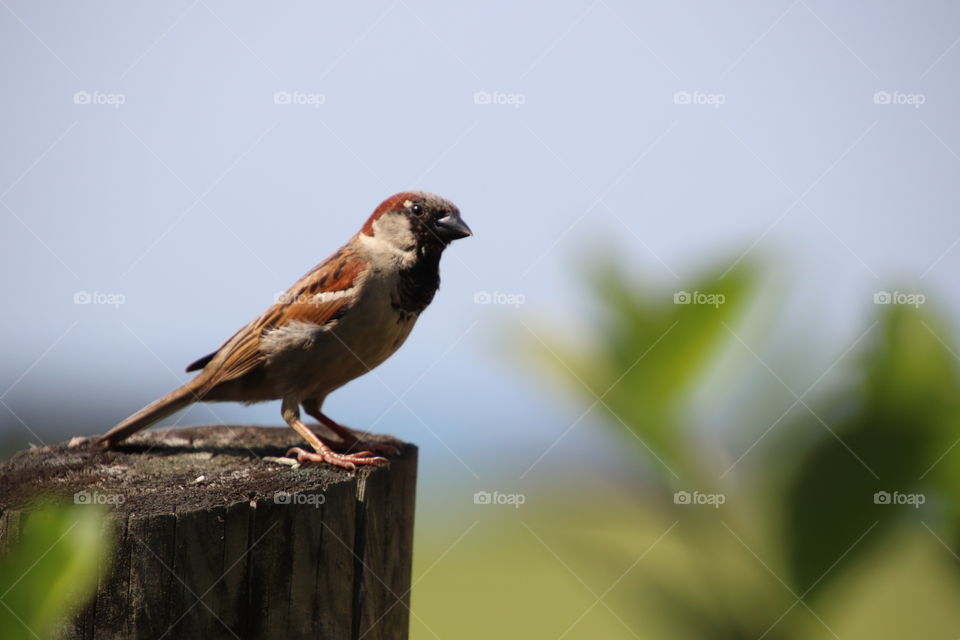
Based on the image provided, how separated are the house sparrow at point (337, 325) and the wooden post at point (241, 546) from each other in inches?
27.9

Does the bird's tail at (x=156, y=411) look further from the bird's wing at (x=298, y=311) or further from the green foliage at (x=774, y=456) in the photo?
the green foliage at (x=774, y=456)

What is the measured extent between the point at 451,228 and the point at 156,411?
152 centimetres

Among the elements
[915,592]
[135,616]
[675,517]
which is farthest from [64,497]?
[915,592]

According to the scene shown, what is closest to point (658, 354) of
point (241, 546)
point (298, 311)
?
point (298, 311)

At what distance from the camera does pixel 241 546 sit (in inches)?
94.7

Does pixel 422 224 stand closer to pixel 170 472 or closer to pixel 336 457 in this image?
pixel 336 457

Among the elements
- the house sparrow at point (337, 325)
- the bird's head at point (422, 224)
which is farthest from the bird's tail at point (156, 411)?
the bird's head at point (422, 224)

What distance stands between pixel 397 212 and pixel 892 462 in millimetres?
2727

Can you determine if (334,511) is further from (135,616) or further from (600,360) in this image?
(600,360)

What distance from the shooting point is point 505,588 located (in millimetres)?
10352

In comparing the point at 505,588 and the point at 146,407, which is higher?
the point at 146,407

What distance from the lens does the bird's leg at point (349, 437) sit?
3.62m

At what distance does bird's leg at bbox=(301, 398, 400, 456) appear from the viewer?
3617mm

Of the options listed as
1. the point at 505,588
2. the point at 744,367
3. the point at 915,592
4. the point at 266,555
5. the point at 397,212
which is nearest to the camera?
the point at 266,555
